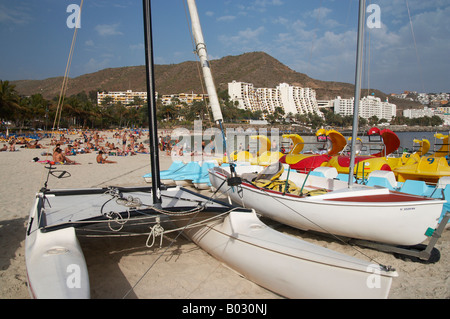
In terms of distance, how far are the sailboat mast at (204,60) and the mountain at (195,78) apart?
498ft

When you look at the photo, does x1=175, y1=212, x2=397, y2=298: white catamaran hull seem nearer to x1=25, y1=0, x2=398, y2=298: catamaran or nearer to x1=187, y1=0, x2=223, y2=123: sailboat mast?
x1=25, y1=0, x2=398, y2=298: catamaran

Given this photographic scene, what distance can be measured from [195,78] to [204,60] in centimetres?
16682

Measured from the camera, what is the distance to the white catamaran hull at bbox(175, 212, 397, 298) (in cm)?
304

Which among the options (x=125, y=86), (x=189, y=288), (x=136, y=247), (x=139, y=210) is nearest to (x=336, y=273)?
(x=189, y=288)

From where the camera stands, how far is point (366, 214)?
4410mm

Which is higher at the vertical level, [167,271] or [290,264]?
[290,264]

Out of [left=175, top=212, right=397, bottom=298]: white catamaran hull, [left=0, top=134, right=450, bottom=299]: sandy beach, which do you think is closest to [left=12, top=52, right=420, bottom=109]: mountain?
[left=0, top=134, right=450, bottom=299]: sandy beach

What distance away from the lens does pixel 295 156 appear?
35.2 feet

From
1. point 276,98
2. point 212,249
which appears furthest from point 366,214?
point 276,98

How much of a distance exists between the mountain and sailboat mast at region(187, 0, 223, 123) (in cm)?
15179

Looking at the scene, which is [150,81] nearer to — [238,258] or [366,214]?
[238,258]

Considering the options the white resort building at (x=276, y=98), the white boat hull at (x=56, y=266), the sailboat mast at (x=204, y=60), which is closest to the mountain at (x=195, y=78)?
the white resort building at (x=276, y=98)

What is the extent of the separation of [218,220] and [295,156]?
21.8 feet
